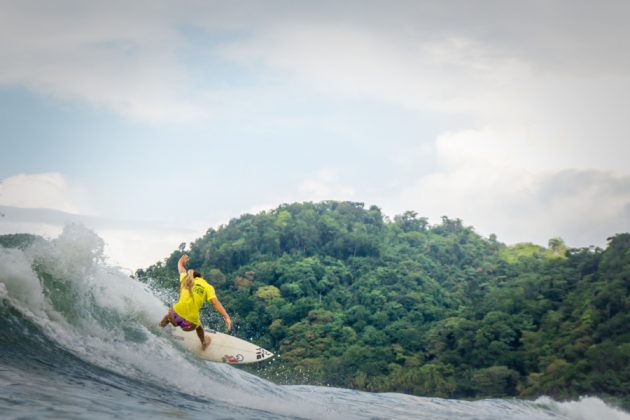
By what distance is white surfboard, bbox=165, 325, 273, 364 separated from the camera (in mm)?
12086

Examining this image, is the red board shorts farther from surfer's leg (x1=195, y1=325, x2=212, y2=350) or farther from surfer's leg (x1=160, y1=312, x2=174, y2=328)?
surfer's leg (x1=195, y1=325, x2=212, y2=350)

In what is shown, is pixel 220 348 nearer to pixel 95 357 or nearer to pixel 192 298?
pixel 192 298

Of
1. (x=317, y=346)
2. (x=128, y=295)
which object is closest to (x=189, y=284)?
(x=128, y=295)

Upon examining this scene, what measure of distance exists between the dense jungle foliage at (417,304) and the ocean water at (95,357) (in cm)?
3358

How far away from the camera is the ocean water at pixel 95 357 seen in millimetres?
7136

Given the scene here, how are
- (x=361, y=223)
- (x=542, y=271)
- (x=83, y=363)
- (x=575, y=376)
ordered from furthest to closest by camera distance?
(x=361, y=223)
(x=542, y=271)
(x=575, y=376)
(x=83, y=363)

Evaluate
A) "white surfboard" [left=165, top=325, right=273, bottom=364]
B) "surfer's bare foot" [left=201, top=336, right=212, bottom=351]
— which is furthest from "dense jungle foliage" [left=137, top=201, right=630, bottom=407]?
"surfer's bare foot" [left=201, top=336, right=212, bottom=351]

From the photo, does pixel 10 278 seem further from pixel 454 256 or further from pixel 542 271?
pixel 454 256

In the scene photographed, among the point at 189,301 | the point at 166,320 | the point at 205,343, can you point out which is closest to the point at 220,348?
the point at 205,343

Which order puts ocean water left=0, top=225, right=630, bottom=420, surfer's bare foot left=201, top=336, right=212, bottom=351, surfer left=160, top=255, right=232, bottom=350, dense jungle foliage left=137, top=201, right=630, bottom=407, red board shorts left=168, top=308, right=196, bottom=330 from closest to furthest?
ocean water left=0, top=225, right=630, bottom=420 → surfer left=160, top=255, right=232, bottom=350 → red board shorts left=168, top=308, right=196, bottom=330 → surfer's bare foot left=201, top=336, right=212, bottom=351 → dense jungle foliage left=137, top=201, right=630, bottom=407

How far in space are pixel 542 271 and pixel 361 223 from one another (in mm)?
33593

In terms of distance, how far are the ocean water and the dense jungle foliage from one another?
33576 mm

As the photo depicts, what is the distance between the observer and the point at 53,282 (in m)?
9.64

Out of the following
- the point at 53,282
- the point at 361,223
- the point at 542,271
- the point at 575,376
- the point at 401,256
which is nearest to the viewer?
the point at 53,282
